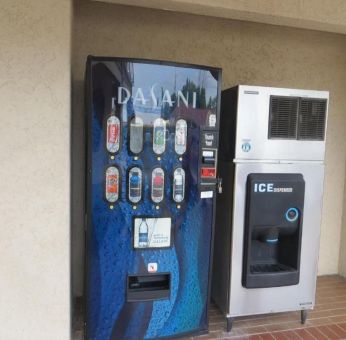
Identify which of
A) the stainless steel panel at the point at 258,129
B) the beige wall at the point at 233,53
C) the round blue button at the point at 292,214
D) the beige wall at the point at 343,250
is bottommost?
the beige wall at the point at 343,250

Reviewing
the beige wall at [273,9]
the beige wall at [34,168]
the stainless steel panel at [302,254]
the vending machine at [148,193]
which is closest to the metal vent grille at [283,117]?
the stainless steel panel at [302,254]

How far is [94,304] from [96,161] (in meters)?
0.86

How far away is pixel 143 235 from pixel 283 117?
1228 millimetres

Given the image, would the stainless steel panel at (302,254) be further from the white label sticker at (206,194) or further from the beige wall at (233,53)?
the beige wall at (233,53)

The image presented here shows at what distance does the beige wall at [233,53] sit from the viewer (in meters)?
2.46

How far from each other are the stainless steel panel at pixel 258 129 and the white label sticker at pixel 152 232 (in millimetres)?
675

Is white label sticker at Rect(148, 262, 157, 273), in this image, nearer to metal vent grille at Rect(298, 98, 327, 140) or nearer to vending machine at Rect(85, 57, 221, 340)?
vending machine at Rect(85, 57, 221, 340)

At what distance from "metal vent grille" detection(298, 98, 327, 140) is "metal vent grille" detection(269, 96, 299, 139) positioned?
0.05 meters

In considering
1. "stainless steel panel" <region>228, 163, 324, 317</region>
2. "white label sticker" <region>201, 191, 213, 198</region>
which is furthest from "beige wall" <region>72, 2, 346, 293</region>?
"white label sticker" <region>201, 191, 213, 198</region>

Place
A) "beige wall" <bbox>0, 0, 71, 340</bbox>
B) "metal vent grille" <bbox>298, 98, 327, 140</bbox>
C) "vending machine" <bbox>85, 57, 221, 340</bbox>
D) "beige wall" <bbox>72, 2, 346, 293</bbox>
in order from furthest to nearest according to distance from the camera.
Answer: "beige wall" <bbox>72, 2, 346, 293</bbox> < "metal vent grille" <bbox>298, 98, 327, 140</bbox> < "vending machine" <bbox>85, 57, 221, 340</bbox> < "beige wall" <bbox>0, 0, 71, 340</bbox>

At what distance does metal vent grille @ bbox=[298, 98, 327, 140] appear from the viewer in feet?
7.27

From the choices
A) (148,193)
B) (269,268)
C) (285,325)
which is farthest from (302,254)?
(148,193)

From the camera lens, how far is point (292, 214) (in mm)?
2238

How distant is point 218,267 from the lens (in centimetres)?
242
